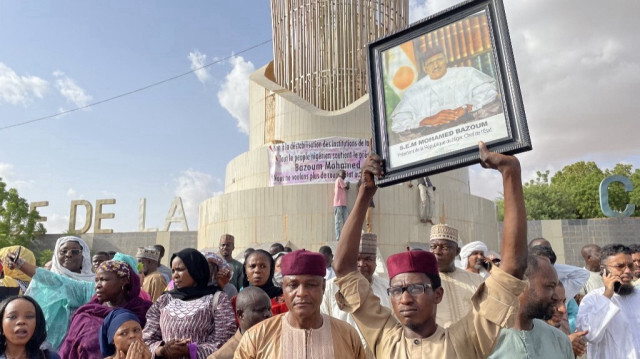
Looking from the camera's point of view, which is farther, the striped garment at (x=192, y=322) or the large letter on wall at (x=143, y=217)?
the large letter on wall at (x=143, y=217)

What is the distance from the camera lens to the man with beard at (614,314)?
3.62 meters

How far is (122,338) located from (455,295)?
213cm

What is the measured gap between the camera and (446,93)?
2.65 m

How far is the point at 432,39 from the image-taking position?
2.74 metres

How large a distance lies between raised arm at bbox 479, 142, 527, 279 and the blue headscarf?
6.98 feet

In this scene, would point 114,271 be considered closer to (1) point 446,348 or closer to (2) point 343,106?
(1) point 446,348

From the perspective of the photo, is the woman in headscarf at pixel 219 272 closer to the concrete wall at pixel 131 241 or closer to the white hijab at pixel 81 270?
the white hijab at pixel 81 270

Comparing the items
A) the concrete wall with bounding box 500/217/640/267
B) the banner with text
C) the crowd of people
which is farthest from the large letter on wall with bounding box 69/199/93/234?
the crowd of people

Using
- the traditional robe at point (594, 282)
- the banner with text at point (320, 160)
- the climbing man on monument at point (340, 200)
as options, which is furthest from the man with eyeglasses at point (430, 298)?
the banner with text at point (320, 160)

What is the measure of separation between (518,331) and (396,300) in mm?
770

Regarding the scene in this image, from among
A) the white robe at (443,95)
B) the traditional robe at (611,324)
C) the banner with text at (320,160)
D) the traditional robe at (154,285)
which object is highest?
the banner with text at (320,160)

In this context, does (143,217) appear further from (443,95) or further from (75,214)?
(443,95)

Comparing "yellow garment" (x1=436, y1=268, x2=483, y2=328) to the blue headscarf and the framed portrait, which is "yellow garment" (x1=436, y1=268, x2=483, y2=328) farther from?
the blue headscarf

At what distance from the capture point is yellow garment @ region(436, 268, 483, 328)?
11.2 feet
